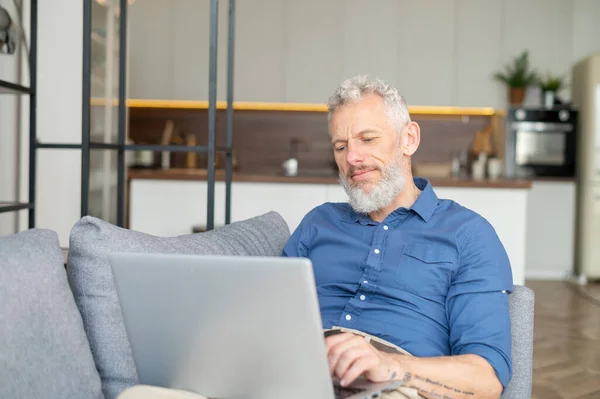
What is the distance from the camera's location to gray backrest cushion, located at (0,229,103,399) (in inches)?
53.6

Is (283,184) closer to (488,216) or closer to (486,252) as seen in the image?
(488,216)

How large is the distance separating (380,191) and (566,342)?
3079 millimetres

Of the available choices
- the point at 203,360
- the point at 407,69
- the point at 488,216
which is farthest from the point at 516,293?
the point at 407,69

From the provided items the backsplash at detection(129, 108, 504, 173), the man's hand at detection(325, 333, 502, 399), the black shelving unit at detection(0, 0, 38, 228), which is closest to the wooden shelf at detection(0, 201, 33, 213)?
the black shelving unit at detection(0, 0, 38, 228)

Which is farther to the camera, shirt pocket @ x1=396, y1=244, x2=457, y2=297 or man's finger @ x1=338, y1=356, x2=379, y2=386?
shirt pocket @ x1=396, y1=244, x2=457, y2=297

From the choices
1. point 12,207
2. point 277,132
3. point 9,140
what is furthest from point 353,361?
point 277,132

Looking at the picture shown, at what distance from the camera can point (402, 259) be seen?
1854mm

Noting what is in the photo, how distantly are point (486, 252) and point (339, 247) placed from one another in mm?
394

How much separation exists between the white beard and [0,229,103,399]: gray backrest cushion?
759mm

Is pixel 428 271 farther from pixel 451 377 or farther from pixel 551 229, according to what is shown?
pixel 551 229

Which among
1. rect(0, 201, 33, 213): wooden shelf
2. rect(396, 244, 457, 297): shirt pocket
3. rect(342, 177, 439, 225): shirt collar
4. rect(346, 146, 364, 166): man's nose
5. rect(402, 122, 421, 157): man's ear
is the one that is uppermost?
rect(402, 122, 421, 157): man's ear

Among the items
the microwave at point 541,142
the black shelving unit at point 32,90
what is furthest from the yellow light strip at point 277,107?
the black shelving unit at point 32,90

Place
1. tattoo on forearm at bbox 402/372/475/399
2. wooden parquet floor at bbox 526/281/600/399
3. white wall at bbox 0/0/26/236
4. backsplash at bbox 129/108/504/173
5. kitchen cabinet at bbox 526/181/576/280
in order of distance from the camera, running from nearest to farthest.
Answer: tattoo on forearm at bbox 402/372/475/399, wooden parquet floor at bbox 526/281/600/399, white wall at bbox 0/0/26/236, kitchen cabinet at bbox 526/181/576/280, backsplash at bbox 129/108/504/173

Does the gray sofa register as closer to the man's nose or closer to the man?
the man
